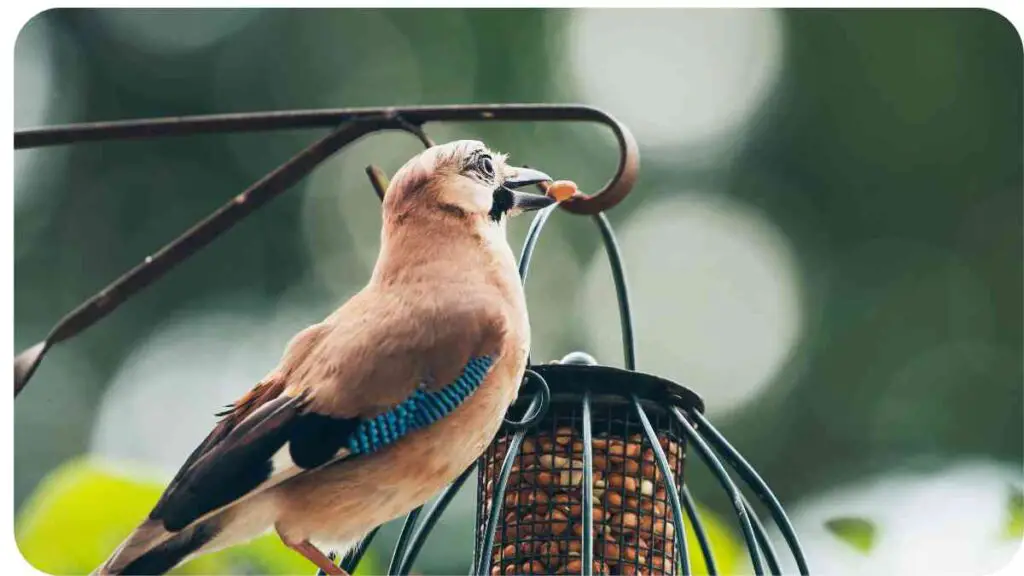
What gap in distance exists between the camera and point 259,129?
3506 mm

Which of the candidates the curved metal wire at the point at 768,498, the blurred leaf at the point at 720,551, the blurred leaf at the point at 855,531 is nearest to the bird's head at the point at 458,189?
the curved metal wire at the point at 768,498

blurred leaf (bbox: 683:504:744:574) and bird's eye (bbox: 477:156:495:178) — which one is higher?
bird's eye (bbox: 477:156:495:178)

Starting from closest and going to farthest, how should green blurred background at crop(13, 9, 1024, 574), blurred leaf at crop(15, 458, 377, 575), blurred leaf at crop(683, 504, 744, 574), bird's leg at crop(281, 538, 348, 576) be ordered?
bird's leg at crop(281, 538, 348, 576), blurred leaf at crop(15, 458, 377, 575), blurred leaf at crop(683, 504, 744, 574), green blurred background at crop(13, 9, 1024, 574)

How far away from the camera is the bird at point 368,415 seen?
10.6 feet

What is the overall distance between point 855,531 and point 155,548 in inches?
69.0

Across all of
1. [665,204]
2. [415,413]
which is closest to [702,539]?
[415,413]

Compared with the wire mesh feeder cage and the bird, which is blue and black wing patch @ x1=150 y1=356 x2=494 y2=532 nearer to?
the bird

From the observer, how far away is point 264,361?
836 cm

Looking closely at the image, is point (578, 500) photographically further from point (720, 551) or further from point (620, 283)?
point (720, 551)

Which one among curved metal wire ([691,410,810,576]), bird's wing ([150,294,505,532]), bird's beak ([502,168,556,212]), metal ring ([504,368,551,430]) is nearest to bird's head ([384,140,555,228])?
bird's beak ([502,168,556,212])

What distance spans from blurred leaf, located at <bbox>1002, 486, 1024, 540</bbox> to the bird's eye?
1546mm

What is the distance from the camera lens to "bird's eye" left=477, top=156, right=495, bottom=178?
380 cm

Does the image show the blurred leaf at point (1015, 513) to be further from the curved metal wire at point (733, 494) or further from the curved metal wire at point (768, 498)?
the curved metal wire at point (733, 494)

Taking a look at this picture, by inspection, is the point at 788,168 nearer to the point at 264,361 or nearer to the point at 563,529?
the point at 264,361
